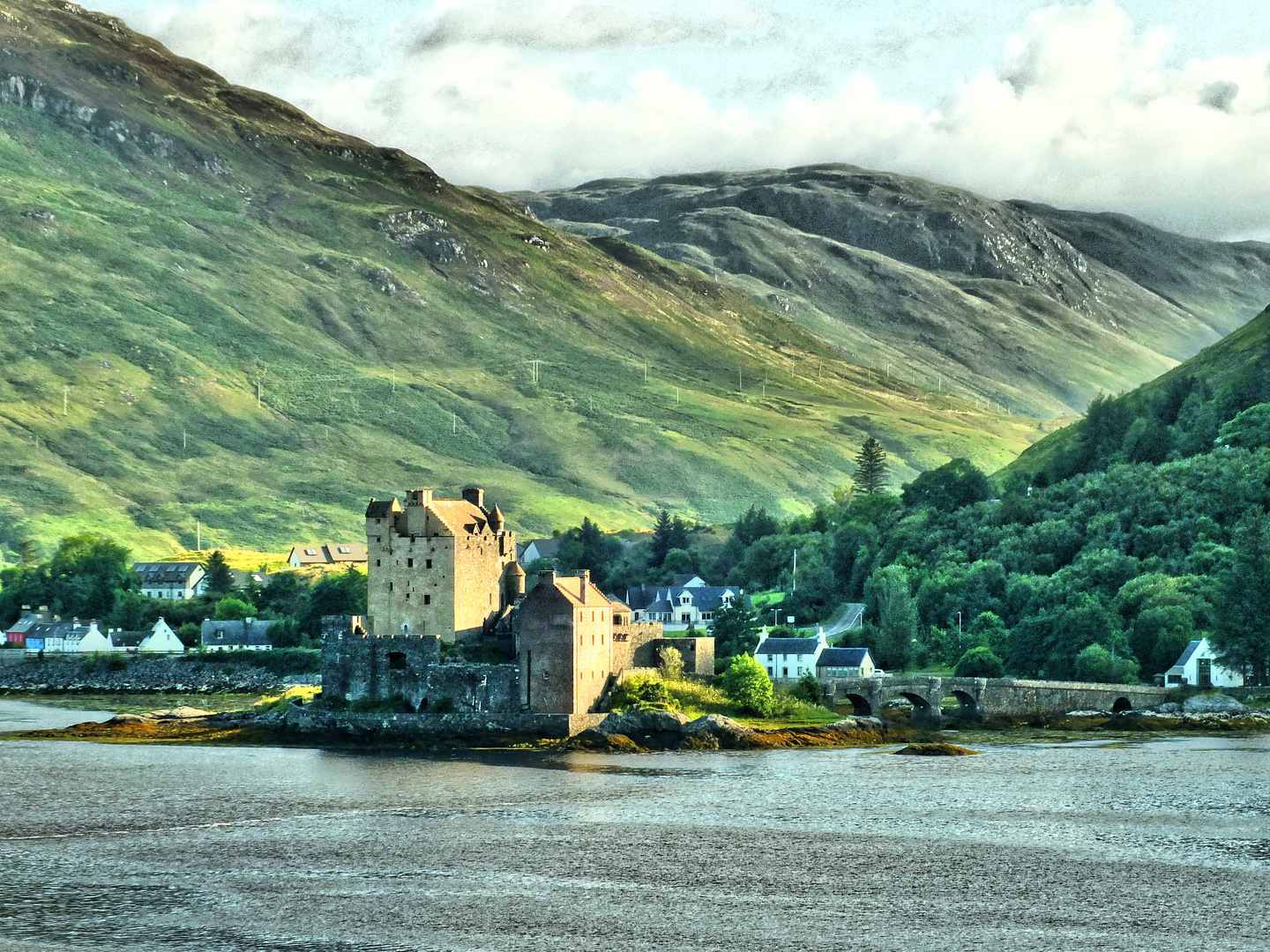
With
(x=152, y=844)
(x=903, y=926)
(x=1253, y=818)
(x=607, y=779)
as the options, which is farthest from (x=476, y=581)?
(x=903, y=926)

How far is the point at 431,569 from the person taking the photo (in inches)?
4665

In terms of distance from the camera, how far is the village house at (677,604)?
601 ft

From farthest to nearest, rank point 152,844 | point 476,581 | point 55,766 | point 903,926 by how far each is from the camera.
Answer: point 476,581, point 55,766, point 152,844, point 903,926

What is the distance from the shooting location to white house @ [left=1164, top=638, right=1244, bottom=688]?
13725cm

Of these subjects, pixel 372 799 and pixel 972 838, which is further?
pixel 372 799

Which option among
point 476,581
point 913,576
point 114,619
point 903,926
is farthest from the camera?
point 114,619

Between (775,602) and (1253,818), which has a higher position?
(775,602)

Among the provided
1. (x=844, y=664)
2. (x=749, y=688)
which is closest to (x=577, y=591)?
(x=749, y=688)

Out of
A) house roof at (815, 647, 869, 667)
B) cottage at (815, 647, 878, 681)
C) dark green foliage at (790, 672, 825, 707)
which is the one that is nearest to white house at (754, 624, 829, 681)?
house roof at (815, 647, 869, 667)

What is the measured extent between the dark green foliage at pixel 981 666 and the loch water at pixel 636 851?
2530 centimetres

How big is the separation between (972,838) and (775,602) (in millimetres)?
103051

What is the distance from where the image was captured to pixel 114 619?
195 meters

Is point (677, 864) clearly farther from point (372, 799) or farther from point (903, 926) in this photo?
point (372, 799)

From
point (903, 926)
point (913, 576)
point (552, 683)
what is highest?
point (913, 576)
